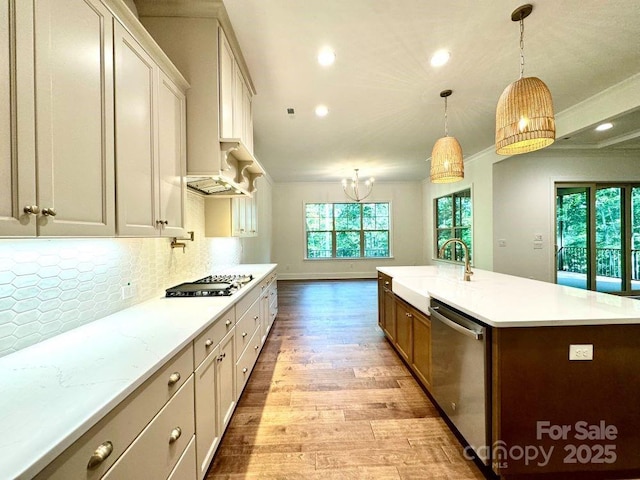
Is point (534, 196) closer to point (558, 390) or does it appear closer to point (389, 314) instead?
point (389, 314)

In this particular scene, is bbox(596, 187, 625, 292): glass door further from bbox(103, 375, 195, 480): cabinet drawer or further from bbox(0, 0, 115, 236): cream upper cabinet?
bbox(0, 0, 115, 236): cream upper cabinet

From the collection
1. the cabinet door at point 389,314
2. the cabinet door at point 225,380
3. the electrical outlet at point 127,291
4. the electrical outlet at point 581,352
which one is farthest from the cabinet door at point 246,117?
the electrical outlet at point 581,352

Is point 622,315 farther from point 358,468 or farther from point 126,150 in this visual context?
point 126,150

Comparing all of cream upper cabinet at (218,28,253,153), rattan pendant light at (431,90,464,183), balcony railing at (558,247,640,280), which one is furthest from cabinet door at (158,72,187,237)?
balcony railing at (558,247,640,280)

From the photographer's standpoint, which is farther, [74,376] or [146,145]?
[146,145]

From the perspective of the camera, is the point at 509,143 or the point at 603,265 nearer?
the point at 509,143

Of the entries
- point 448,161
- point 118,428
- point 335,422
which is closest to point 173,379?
point 118,428

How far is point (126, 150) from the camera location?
1320 mm

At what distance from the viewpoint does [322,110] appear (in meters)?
3.31

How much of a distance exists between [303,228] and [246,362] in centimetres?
597

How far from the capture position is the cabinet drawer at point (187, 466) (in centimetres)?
113

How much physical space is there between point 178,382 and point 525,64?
12.1 ft

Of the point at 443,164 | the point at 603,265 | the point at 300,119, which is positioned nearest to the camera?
the point at 443,164

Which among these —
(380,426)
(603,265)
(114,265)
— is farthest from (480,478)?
(603,265)
